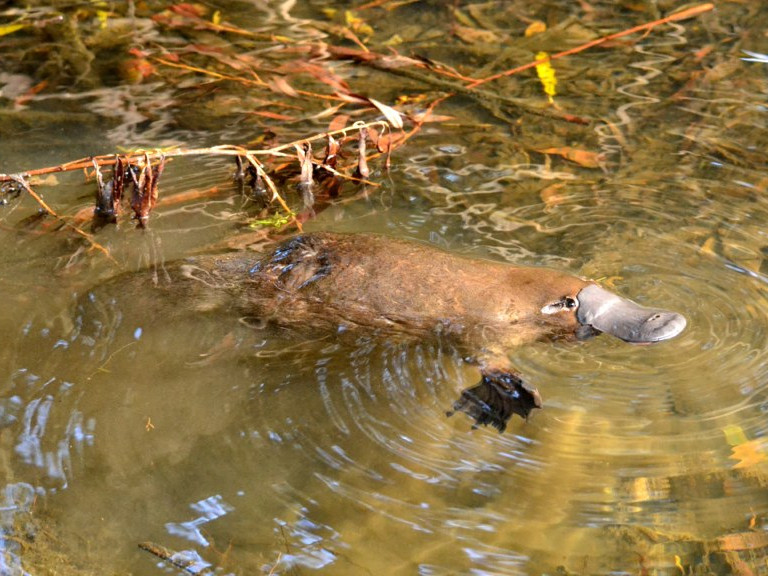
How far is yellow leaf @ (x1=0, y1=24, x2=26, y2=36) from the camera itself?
5934 mm

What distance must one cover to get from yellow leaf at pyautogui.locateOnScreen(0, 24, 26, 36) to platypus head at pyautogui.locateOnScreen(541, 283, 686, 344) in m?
4.34

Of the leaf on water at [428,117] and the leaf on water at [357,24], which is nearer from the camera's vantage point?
the leaf on water at [428,117]

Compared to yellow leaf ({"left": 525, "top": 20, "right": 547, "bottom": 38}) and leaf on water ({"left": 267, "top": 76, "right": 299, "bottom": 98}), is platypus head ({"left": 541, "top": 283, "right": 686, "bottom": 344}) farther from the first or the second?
yellow leaf ({"left": 525, "top": 20, "right": 547, "bottom": 38})

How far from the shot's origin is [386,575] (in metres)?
2.54

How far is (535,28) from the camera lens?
5.86 m

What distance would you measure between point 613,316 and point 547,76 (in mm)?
2300

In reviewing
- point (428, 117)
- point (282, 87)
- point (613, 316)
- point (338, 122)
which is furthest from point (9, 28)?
point (613, 316)

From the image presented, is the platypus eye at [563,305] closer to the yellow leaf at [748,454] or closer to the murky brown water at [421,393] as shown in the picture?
the murky brown water at [421,393]

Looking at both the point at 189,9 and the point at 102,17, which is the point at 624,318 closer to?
the point at 189,9

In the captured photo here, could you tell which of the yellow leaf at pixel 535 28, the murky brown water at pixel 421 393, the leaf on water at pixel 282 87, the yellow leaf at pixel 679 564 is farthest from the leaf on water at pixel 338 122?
the yellow leaf at pixel 679 564

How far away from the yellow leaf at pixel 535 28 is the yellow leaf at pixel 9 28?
3345 millimetres

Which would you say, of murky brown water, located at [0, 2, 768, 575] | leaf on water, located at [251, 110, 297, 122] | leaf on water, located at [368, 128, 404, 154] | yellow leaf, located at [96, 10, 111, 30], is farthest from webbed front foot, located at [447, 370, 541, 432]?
yellow leaf, located at [96, 10, 111, 30]

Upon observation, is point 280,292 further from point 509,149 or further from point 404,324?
point 509,149

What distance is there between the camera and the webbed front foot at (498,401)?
9.79 feet
